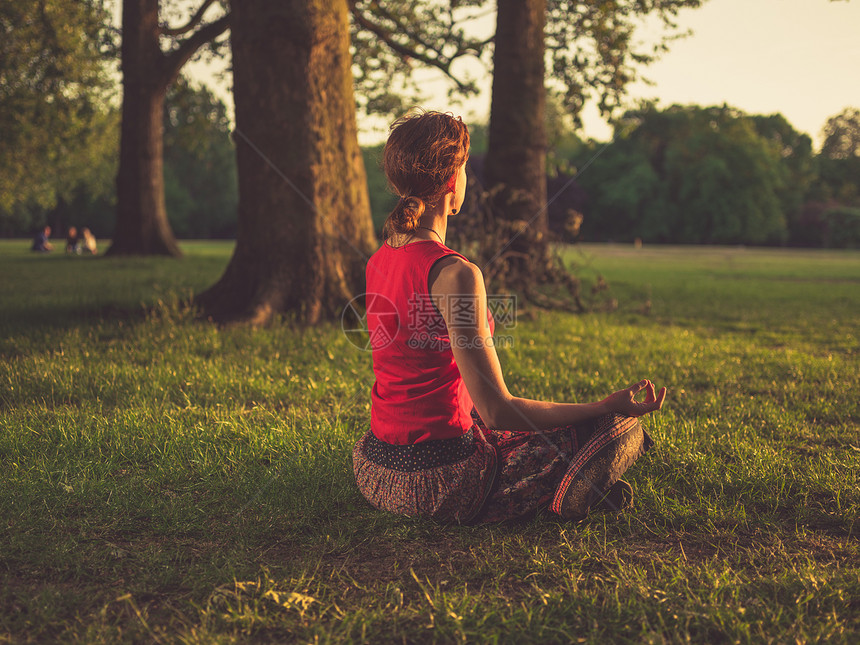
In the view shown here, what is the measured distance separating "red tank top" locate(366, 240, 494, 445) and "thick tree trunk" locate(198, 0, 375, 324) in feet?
15.7

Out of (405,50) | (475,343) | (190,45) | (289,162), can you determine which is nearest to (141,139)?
(190,45)

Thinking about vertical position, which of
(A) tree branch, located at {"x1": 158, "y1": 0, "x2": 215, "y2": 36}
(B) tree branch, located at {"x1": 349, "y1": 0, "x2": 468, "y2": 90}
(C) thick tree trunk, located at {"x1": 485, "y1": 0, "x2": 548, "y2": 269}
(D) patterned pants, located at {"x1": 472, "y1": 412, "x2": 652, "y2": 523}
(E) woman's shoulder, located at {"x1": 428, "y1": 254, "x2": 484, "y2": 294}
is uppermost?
(A) tree branch, located at {"x1": 158, "y1": 0, "x2": 215, "y2": 36}

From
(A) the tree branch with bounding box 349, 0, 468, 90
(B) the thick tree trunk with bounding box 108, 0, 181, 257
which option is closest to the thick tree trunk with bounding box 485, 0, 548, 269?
(A) the tree branch with bounding box 349, 0, 468, 90

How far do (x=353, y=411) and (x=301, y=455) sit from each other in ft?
3.24

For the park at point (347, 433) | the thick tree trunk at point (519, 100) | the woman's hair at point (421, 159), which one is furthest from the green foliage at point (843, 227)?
the woman's hair at point (421, 159)

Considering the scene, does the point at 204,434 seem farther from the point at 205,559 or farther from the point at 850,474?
the point at 850,474

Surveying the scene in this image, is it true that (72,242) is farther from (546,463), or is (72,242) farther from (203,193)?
(203,193)

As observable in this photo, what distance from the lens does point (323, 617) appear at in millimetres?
2395

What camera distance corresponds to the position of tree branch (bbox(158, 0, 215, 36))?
19.5 m

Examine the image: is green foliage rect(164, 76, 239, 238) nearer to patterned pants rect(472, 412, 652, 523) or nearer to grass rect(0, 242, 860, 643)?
grass rect(0, 242, 860, 643)

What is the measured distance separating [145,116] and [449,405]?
20.4 meters

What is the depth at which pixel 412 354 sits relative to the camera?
9.05 ft

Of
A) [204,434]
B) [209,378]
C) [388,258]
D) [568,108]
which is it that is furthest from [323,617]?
[568,108]

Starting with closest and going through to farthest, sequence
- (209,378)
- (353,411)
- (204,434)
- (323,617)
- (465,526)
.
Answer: (323,617) → (465,526) → (204,434) → (353,411) → (209,378)
